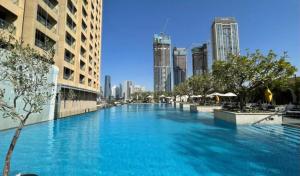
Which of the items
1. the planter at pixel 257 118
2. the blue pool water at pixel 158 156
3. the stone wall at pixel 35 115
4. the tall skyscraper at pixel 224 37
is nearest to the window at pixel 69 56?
the stone wall at pixel 35 115

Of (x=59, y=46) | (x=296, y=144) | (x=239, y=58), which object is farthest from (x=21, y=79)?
(x=59, y=46)

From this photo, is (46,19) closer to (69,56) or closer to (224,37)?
(69,56)

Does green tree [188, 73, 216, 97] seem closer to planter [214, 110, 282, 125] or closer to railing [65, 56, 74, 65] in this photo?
planter [214, 110, 282, 125]

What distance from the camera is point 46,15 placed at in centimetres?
1984

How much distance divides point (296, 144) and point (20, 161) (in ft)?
44.1

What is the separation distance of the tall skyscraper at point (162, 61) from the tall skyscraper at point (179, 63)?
18.7ft

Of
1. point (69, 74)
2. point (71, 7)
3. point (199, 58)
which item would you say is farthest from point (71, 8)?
point (199, 58)

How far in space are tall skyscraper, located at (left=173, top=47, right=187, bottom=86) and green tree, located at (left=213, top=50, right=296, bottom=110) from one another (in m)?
126

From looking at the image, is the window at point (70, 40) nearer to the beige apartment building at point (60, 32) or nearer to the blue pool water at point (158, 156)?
the beige apartment building at point (60, 32)

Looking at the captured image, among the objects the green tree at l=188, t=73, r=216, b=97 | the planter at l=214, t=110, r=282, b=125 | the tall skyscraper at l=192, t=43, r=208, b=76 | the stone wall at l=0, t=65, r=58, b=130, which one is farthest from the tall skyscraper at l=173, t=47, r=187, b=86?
the stone wall at l=0, t=65, r=58, b=130

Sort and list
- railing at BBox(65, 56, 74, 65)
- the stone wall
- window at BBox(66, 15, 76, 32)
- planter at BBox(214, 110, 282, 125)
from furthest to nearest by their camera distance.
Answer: railing at BBox(65, 56, 74, 65), window at BBox(66, 15, 76, 32), planter at BBox(214, 110, 282, 125), the stone wall

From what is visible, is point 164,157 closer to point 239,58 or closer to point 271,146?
point 271,146

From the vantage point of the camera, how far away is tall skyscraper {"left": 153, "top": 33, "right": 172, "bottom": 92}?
149 metres

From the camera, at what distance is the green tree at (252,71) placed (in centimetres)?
1630
